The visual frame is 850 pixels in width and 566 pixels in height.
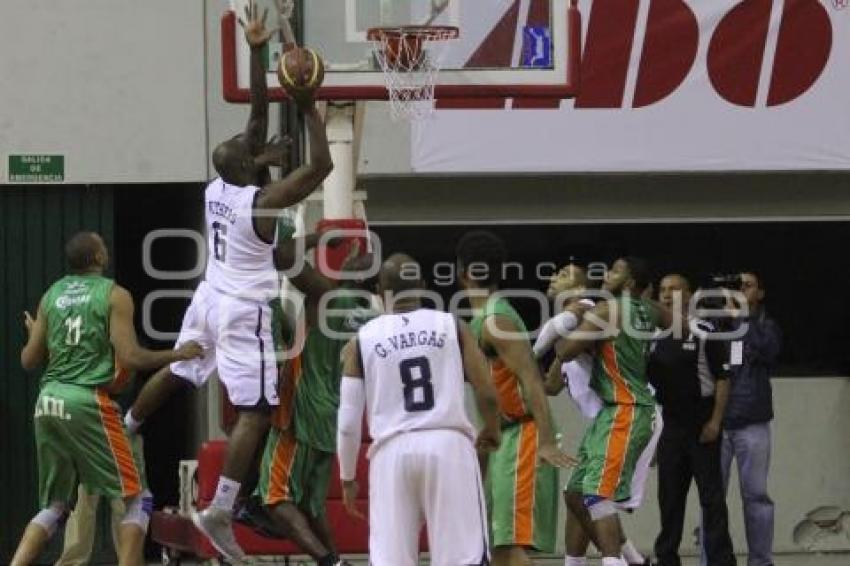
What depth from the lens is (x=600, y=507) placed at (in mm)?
13297

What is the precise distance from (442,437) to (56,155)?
716 centimetres

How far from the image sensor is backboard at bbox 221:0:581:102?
13539 millimetres

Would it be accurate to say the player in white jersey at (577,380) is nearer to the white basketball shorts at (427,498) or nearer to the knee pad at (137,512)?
the knee pad at (137,512)

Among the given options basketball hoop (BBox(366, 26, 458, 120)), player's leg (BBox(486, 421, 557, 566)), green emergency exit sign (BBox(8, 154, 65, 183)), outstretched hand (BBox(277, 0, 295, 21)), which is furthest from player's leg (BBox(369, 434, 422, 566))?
green emergency exit sign (BBox(8, 154, 65, 183))

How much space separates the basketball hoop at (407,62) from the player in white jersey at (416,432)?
3.50 m

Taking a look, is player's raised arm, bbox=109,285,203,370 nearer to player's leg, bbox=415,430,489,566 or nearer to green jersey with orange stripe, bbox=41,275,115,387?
green jersey with orange stripe, bbox=41,275,115,387

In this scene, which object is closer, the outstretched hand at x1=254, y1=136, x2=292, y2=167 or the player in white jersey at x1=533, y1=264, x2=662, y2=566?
the outstretched hand at x1=254, y1=136, x2=292, y2=167

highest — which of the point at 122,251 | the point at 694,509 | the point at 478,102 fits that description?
the point at 478,102

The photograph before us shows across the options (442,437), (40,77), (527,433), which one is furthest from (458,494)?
(40,77)

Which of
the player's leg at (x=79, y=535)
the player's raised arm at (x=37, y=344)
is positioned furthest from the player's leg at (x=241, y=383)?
the player's leg at (x=79, y=535)

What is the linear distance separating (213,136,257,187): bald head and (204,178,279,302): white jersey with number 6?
57mm

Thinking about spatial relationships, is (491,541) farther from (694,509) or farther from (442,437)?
(694,509)

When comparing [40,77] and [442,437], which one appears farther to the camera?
[40,77]

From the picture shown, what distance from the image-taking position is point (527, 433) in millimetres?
12031
